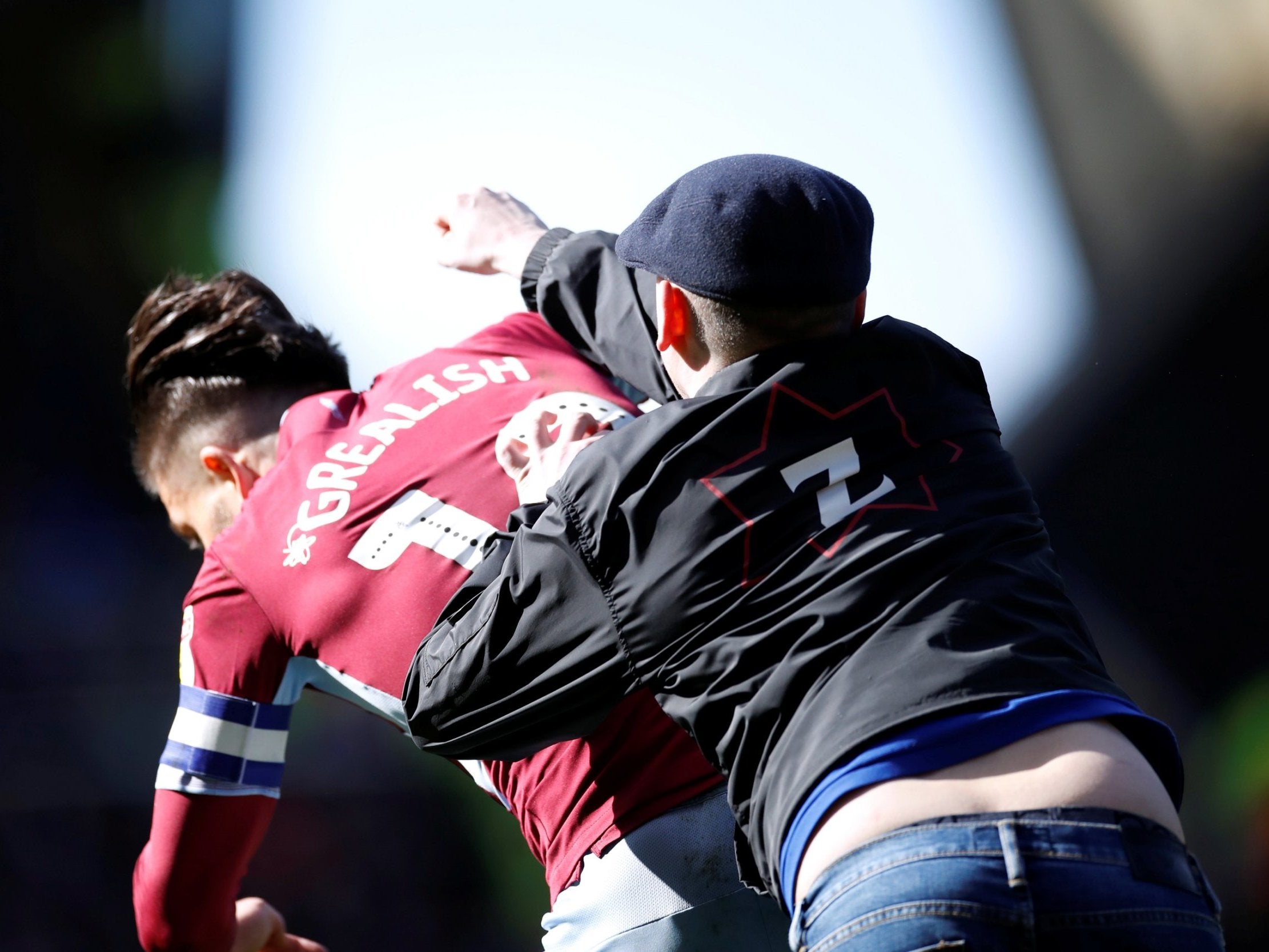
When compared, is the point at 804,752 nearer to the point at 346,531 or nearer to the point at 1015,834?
the point at 1015,834

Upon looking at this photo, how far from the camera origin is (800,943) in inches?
37.9

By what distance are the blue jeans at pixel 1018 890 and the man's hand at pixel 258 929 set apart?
1330 mm

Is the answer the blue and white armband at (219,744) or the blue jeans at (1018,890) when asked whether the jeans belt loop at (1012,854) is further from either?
the blue and white armband at (219,744)

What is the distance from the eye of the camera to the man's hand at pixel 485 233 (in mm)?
1769

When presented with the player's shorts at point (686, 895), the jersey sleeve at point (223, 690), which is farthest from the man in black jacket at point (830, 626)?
the jersey sleeve at point (223, 690)

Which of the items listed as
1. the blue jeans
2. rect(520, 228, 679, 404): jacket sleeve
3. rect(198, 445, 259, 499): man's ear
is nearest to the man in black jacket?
the blue jeans

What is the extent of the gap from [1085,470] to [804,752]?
2.71 m

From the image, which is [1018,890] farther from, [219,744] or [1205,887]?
[219,744]

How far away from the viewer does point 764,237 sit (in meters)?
1.05

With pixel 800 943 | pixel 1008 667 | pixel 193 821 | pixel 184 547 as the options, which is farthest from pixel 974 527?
pixel 184 547

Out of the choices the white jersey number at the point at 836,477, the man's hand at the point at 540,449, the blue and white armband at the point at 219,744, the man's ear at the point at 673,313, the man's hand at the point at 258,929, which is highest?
the man's ear at the point at 673,313

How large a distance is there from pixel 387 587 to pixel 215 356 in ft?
2.39

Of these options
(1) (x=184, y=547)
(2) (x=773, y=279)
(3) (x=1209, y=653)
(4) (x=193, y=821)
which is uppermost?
(2) (x=773, y=279)

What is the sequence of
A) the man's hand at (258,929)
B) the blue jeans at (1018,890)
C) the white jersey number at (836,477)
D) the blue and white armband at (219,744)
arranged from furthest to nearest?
the man's hand at (258,929)
the blue and white armband at (219,744)
the white jersey number at (836,477)
the blue jeans at (1018,890)
